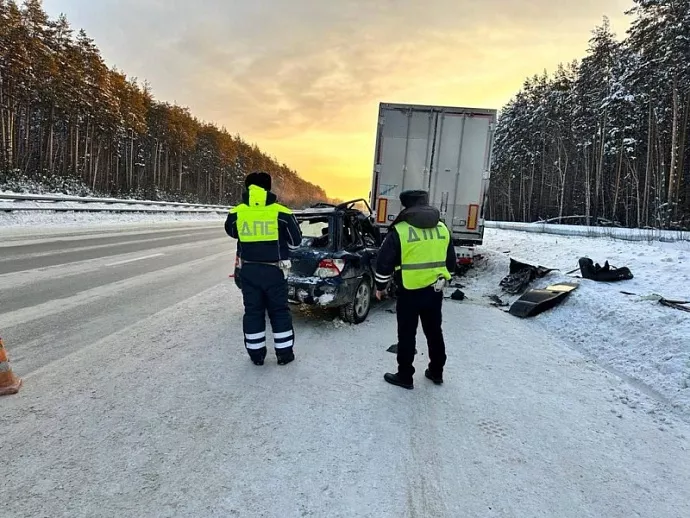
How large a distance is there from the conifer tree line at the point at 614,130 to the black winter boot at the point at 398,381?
78.8 feet

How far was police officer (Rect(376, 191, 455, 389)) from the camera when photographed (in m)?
3.96

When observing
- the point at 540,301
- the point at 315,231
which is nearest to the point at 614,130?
the point at 540,301

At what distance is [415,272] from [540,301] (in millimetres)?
3986

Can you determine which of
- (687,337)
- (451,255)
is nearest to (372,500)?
(451,255)

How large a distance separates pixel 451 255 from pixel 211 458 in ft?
9.19

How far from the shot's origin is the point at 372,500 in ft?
7.77

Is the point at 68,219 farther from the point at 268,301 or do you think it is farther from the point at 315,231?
the point at 268,301

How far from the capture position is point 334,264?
567 cm

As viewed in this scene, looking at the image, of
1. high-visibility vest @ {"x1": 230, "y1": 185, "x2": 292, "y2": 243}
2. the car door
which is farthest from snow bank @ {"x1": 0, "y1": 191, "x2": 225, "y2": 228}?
high-visibility vest @ {"x1": 230, "y1": 185, "x2": 292, "y2": 243}

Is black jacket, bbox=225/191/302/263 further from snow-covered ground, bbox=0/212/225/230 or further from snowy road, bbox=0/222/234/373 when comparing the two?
snow-covered ground, bbox=0/212/225/230

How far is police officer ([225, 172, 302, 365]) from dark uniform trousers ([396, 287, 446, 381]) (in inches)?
46.2

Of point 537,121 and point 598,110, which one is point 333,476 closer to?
point 598,110

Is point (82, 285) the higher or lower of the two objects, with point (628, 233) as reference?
lower

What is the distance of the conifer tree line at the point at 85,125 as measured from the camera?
109 feet
